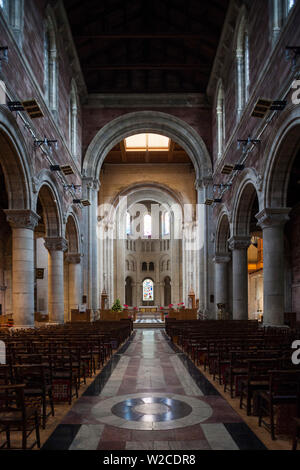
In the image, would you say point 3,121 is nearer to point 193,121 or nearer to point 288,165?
point 288,165

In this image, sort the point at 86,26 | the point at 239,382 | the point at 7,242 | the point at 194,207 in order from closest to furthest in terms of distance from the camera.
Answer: the point at 239,382, the point at 86,26, the point at 7,242, the point at 194,207

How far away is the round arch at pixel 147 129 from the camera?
2912cm

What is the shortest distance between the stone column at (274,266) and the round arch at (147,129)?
44.7 feet

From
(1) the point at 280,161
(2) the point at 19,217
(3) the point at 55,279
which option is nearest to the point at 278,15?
(1) the point at 280,161

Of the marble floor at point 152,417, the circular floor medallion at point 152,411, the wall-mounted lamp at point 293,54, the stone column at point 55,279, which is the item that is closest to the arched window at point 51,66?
the stone column at point 55,279

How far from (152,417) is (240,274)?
51.4 ft

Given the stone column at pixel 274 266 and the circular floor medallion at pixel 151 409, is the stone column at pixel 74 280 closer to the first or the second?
the stone column at pixel 274 266

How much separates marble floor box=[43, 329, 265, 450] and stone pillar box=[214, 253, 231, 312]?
52.3 ft

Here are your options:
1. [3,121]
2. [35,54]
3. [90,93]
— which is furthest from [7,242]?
[3,121]

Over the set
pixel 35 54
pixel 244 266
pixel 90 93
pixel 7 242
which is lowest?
pixel 244 266

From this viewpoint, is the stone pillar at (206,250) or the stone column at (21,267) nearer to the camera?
the stone column at (21,267)

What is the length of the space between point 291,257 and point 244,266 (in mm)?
5237

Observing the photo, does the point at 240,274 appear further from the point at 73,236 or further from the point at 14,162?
the point at 14,162

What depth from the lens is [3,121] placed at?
42.9ft
